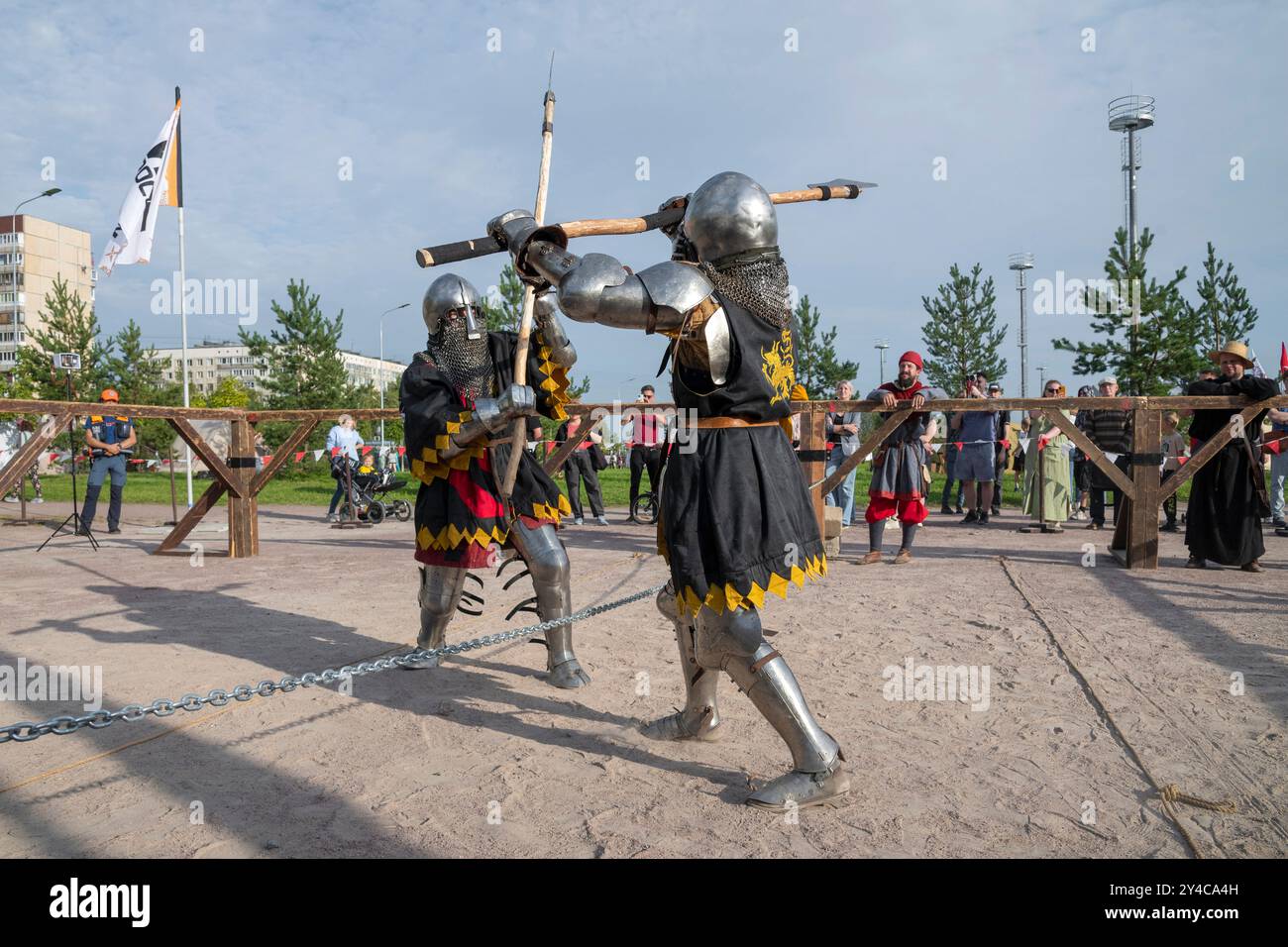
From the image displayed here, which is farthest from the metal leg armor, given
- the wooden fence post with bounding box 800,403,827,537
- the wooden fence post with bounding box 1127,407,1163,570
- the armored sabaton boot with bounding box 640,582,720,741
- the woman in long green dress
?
the woman in long green dress

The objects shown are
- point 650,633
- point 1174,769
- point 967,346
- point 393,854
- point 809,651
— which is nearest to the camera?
point 393,854

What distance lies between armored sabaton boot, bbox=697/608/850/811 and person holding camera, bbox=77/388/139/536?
32.2 feet

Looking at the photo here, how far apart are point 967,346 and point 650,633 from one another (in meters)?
28.5

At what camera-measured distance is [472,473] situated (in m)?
3.83

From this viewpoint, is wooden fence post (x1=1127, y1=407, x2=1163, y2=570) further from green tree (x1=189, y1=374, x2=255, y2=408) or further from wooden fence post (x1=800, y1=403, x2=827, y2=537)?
green tree (x1=189, y1=374, x2=255, y2=408)

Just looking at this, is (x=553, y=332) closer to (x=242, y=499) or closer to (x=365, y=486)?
(x=242, y=499)

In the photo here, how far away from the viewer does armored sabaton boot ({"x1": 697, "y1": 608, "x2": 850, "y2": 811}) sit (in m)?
2.48

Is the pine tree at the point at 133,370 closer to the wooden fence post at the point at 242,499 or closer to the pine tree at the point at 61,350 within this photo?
the pine tree at the point at 61,350

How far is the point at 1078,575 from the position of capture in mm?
6727

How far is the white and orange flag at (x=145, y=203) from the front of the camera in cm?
1252

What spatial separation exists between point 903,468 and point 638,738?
16.1ft

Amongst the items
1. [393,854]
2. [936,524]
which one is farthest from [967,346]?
[393,854]

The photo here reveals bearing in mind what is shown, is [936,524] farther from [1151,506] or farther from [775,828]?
[775,828]

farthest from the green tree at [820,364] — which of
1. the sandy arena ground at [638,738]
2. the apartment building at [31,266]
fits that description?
the apartment building at [31,266]
